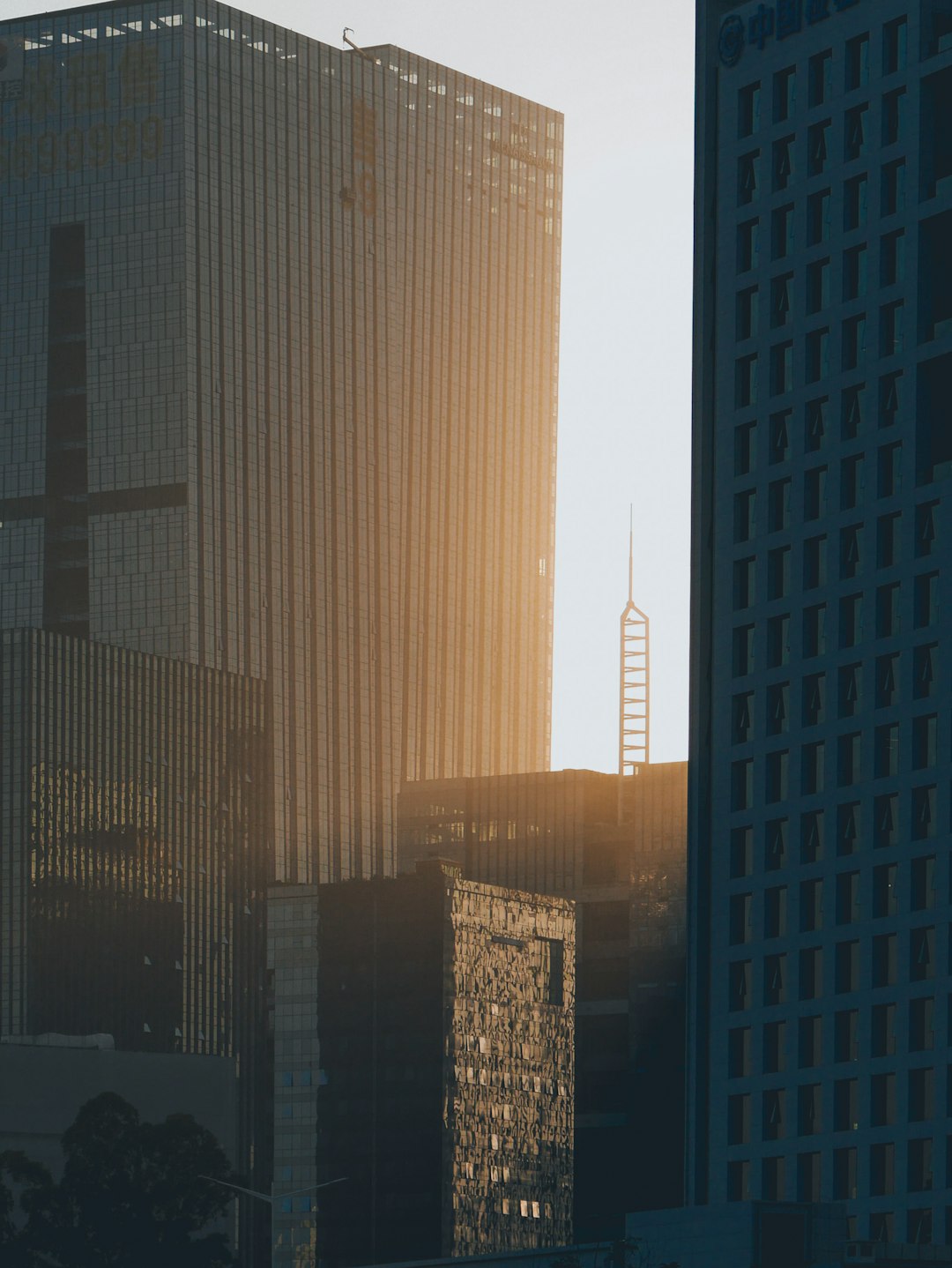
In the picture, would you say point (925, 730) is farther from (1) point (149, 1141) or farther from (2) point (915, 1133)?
(1) point (149, 1141)

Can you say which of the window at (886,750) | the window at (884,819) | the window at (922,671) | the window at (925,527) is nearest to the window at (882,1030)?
the window at (884,819)

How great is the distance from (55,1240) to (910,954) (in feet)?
183

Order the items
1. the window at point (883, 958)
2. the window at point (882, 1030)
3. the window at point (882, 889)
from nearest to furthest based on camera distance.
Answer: the window at point (882, 1030)
the window at point (883, 958)
the window at point (882, 889)

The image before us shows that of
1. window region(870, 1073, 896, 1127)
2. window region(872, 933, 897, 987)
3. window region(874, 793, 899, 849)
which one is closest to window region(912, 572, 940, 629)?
window region(874, 793, 899, 849)

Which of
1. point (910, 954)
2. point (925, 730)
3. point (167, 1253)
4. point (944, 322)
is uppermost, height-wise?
point (944, 322)

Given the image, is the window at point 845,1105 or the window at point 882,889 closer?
the window at point 845,1105

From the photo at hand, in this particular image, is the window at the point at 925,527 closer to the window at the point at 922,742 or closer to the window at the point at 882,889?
the window at the point at 922,742

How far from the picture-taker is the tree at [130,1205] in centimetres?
19562

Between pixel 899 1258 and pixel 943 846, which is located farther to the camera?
pixel 943 846

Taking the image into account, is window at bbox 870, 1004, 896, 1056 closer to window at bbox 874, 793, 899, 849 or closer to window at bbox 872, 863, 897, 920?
window at bbox 872, 863, 897, 920

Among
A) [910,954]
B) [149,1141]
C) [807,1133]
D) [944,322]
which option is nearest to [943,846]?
[910,954]

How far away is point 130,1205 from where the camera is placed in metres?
197

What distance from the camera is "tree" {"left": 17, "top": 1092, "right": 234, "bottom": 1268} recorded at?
196 metres

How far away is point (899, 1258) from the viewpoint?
17000cm
